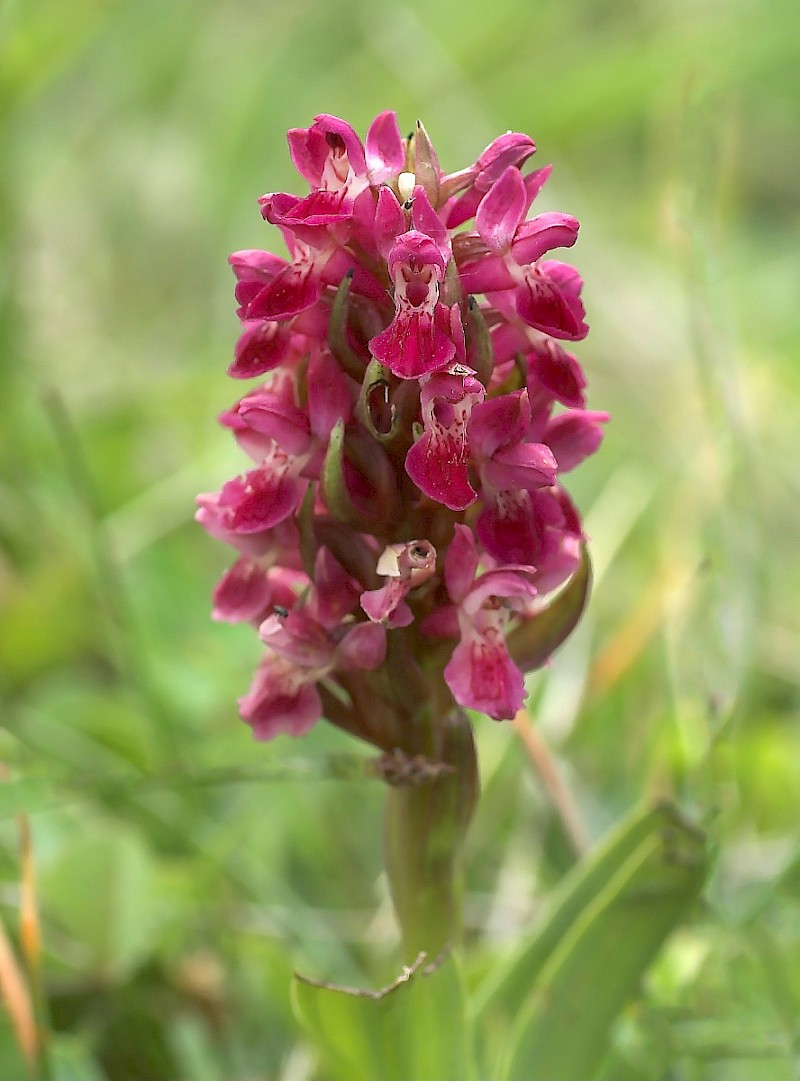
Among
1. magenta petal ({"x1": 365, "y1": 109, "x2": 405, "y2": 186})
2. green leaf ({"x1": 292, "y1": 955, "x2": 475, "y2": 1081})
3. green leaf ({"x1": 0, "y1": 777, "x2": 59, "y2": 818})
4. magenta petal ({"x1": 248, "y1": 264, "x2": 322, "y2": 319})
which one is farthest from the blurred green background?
magenta petal ({"x1": 365, "y1": 109, "x2": 405, "y2": 186})

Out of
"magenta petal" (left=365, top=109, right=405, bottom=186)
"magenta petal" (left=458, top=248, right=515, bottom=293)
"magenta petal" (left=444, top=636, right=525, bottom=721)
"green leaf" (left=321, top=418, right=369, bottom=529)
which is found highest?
"magenta petal" (left=365, top=109, right=405, bottom=186)

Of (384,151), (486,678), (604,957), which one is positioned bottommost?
(604,957)

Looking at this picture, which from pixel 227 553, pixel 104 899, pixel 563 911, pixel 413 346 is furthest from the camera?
pixel 227 553

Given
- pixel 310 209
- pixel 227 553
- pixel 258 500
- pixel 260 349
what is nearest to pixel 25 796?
pixel 258 500

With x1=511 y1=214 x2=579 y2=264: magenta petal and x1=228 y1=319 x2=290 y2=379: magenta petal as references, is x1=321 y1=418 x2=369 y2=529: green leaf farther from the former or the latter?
x1=511 y1=214 x2=579 y2=264: magenta petal

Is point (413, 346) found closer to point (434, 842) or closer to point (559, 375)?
point (559, 375)
